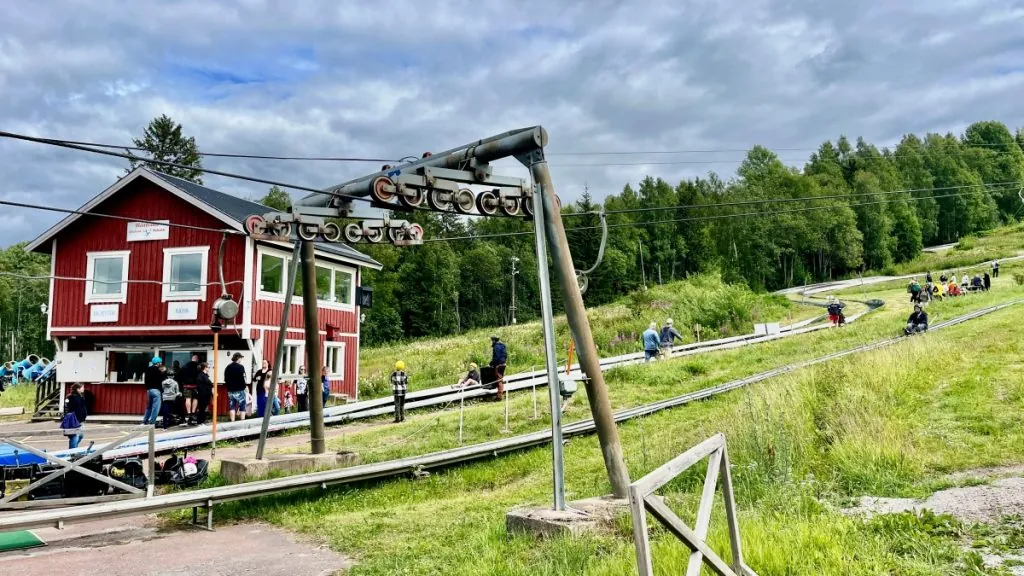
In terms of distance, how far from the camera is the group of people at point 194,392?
61.2 feet

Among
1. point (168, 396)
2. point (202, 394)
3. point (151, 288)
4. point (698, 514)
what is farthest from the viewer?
point (151, 288)

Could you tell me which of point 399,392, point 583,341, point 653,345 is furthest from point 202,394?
point 653,345

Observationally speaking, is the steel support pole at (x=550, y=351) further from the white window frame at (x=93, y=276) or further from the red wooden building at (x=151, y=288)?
the white window frame at (x=93, y=276)

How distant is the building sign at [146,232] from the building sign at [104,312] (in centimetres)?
216

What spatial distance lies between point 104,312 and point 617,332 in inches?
848

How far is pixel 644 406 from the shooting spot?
16578mm

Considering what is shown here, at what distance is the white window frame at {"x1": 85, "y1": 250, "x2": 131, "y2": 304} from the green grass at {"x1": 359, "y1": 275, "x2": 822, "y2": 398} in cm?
899

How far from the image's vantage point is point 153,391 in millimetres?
18141

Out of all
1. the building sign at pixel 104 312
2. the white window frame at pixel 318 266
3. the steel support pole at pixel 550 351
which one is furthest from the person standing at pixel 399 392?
the steel support pole at pixel 550 351

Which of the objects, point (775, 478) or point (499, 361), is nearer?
point (775, 478)

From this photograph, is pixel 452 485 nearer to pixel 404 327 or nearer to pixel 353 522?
pixel 353 522

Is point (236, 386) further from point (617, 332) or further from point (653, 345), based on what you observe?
point (617, 332)

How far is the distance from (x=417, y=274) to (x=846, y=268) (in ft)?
168

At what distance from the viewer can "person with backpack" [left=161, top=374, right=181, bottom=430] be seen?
1864cm
